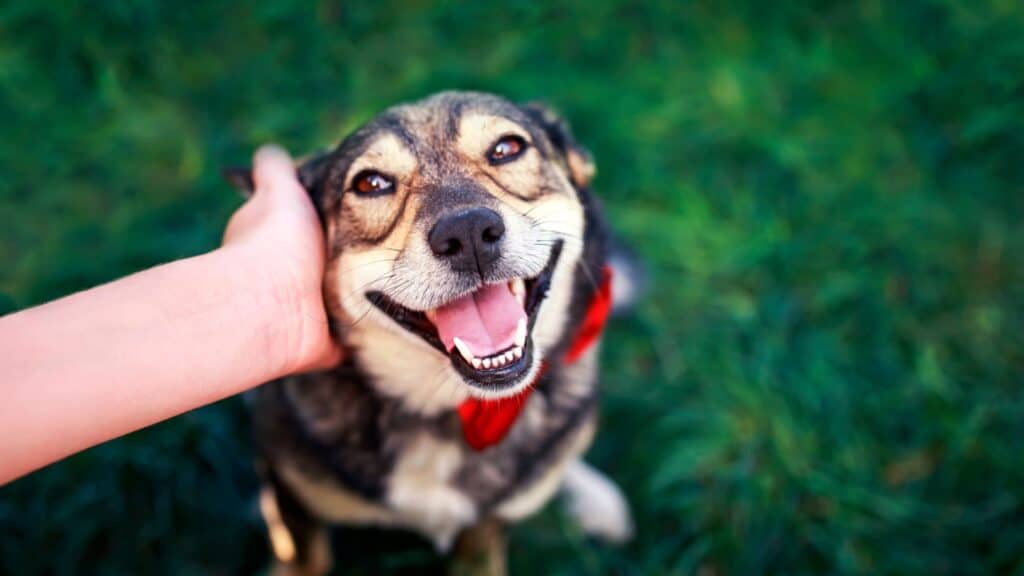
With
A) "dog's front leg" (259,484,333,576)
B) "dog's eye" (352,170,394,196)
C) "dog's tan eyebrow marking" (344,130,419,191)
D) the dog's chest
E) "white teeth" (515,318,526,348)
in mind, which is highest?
"dog's tan eyebrow marking" (344,130,419,191)

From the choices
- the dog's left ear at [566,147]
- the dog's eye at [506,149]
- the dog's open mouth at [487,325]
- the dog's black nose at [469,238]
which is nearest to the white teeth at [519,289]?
the dog's open mouth at [487,325]

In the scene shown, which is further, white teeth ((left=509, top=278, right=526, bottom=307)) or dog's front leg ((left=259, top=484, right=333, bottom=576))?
dog's front leg ((left=259, top=484, right=333, bottom=576))

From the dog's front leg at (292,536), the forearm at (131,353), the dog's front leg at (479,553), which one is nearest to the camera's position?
the forearm at (131,353)

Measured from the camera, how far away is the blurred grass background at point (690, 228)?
3.11 m

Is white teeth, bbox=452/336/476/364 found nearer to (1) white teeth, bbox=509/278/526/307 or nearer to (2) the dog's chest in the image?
(1) white teeth, bbox=509/278/526/307

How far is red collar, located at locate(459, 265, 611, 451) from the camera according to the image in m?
2.32

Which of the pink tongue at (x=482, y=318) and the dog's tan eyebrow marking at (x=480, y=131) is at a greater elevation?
the dog's tan eyebrow marking at (x=480, y=131)

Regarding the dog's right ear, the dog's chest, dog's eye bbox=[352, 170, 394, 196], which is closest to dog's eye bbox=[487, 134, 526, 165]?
dog's eye bbox=[352, 170, 394, 196]

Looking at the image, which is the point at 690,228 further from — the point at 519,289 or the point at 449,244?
the point at 449,244

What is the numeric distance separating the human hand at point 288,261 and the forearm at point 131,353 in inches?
0.6

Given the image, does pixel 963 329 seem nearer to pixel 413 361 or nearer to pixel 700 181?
pixel 700 181

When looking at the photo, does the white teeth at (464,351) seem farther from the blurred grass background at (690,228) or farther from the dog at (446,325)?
the blurred grass background at (690,228)

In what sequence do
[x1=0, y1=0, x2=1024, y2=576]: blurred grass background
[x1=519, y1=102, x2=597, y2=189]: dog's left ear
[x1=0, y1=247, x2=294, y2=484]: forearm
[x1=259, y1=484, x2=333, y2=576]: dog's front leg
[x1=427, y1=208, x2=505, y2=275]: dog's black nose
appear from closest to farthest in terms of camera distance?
[x1=0, y1=247, x2=294, y2=484]: forearm < [x1=427, y1=208, x2=505, y2=275]: dog's black nose < [x1=519, y1=102, x2=597, y2=189]: dog's left ear < [x1=259, y1=484, x2=333, y2=576]: dog's front leg < [x1=0, y1=0, x2=1024, y2=576]: blurred grass background

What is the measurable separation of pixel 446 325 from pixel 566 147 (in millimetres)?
881
